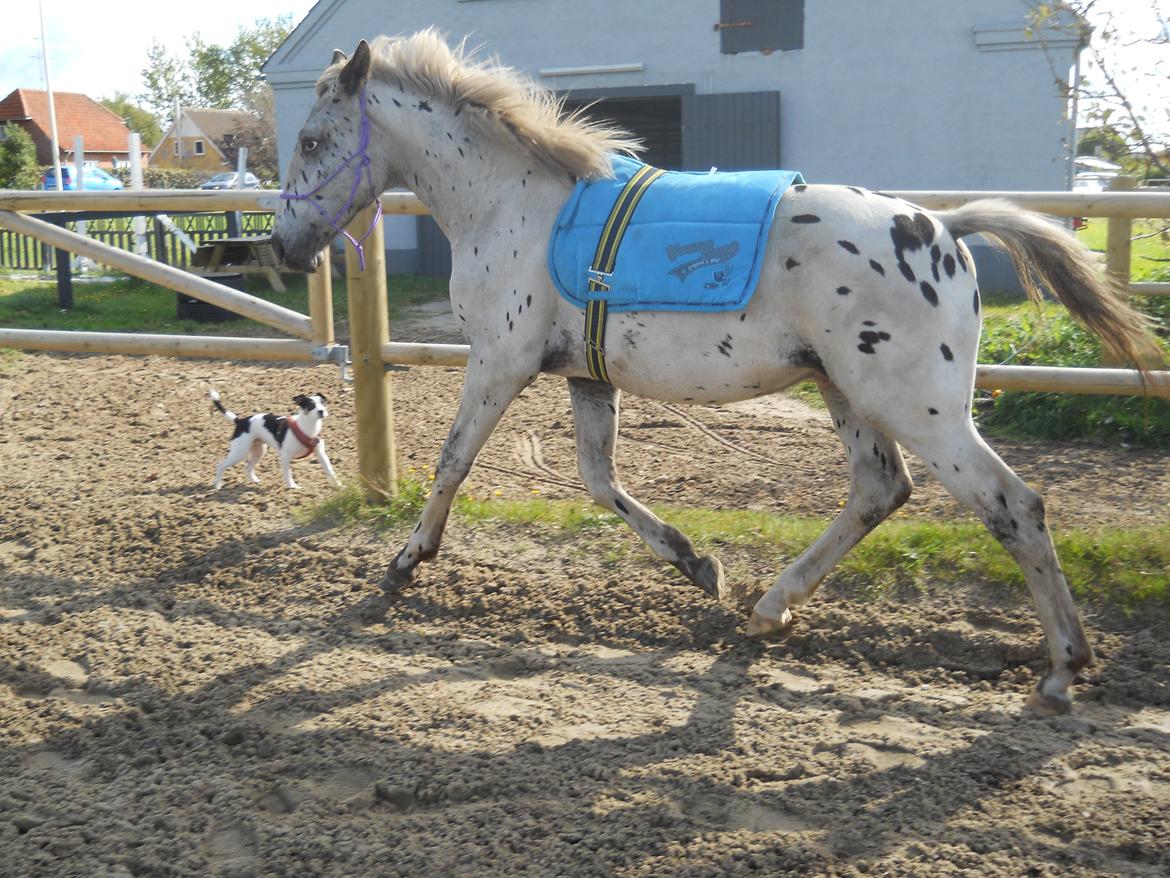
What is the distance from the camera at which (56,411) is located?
782cm

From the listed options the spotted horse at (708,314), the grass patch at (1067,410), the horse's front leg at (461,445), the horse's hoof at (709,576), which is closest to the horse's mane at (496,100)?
the spotted horse at (708,314)

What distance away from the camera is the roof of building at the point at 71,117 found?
65.2 m

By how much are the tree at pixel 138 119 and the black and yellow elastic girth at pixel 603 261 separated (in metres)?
85.9

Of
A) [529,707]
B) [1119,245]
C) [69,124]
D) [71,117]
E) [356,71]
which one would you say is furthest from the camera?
[71,117]

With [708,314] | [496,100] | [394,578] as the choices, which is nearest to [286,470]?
[394,578]

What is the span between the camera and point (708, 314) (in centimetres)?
373

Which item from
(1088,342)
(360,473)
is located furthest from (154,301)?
(1088,342)

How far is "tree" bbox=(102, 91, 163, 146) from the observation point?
8700 cm

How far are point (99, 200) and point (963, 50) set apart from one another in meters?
11.7

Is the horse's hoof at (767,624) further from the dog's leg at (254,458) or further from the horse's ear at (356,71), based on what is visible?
the dog's leg at (254,458)

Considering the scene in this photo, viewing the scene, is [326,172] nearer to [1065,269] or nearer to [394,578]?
[394,578]

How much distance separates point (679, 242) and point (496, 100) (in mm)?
1050

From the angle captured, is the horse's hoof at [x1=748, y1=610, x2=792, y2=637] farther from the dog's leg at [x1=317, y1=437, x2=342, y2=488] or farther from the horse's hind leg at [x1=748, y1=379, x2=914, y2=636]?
the dog's leg at [x1=317, y1=437, x2=342, y2=488]

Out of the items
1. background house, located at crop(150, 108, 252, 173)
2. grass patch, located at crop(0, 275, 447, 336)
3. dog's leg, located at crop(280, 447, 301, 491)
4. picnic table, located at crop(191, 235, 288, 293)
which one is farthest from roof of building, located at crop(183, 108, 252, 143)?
dog's leg, located at crop(280, 447, 301, 491)
